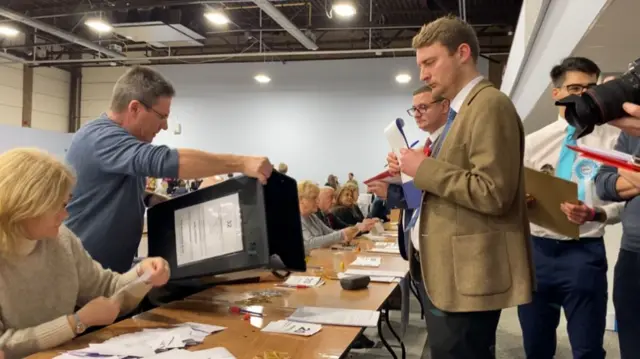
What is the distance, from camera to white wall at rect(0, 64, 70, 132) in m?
13.3

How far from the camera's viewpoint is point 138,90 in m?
2.13

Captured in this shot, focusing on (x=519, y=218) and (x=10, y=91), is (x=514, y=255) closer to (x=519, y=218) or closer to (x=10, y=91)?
(x=519, y=218)

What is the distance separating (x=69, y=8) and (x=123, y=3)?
118 centimetres

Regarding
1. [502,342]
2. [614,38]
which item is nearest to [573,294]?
[614,38]

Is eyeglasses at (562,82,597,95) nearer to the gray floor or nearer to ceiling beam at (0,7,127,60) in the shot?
the gray floor

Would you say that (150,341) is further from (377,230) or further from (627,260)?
(377,230)

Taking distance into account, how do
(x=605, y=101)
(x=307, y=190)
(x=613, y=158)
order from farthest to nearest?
1. (x=307, y=190)
2. (x=613, y=158)
3. (x=605, y=101)

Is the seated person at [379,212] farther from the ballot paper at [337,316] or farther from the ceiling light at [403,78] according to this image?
the ballot paper at [337,316]

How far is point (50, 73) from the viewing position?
47.0ft

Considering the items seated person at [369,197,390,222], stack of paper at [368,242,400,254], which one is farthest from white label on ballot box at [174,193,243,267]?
seated person at [369,197,390,222]

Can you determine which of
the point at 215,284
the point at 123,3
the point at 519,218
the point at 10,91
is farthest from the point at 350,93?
the point at 519,218

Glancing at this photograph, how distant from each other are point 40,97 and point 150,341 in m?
14.5

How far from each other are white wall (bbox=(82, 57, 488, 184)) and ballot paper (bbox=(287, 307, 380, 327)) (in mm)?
9674

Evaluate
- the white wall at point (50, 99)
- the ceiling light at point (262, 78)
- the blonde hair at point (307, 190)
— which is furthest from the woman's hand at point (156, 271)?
the white wall at point (50, 99)
